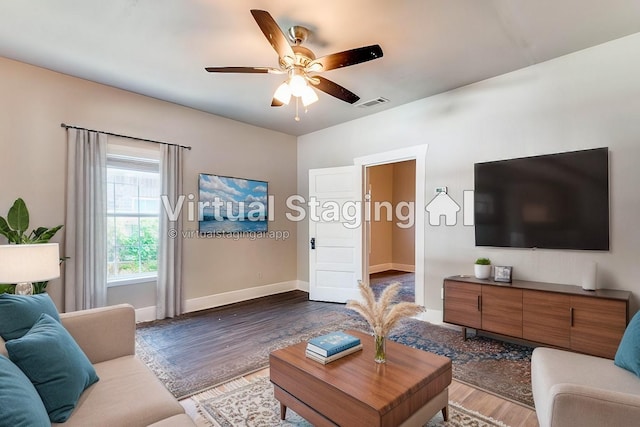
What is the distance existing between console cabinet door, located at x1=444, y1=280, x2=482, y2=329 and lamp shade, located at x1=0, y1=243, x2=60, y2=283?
3654 mm

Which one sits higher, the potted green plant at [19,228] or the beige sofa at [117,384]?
the potted green plant at [19,228]

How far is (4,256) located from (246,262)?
10.7 feet

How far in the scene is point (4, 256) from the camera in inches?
86.0

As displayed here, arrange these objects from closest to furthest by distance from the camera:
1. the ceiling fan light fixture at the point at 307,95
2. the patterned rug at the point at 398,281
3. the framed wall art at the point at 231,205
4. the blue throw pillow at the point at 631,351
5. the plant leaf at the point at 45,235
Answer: the blue throw pillow at the point at 631,351 → the ceiling fan light fixture at the point at 307,95 → the plant leaf at the point at 45,235 → the framed wall art at the point at 231,205 → the patterned rug at the point at 398,281

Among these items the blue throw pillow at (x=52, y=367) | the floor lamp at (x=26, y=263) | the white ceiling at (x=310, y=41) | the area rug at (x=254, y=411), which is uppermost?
the white ceiling at (x=310, y=41)

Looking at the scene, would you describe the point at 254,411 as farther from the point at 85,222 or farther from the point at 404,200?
the point at 404,200

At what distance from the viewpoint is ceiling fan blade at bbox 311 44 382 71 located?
223cm

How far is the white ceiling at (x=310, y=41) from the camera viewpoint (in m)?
2.42

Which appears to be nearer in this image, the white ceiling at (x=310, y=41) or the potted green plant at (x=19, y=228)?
the white ceiling at (x=310, y=41)

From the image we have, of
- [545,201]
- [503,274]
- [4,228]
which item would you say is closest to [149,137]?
[4,228]

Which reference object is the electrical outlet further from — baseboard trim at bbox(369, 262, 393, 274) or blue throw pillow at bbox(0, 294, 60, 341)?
baseboard trim at bbox(369, 262, 393, 274)

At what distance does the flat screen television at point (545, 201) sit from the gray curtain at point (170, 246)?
3.87 metres

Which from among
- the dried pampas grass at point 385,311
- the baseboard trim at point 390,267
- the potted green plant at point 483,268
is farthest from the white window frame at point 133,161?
the baseboard trim at point 390,267

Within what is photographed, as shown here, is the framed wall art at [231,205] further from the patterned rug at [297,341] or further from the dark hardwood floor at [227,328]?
the patterned rug at [297,341]
